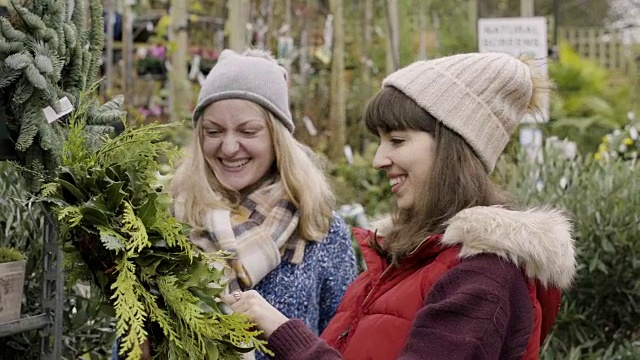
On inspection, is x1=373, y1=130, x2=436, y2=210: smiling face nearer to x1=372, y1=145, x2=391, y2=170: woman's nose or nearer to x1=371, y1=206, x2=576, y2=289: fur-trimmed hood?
x1=372, y1=145, x2=391, y2=170: woman's nose

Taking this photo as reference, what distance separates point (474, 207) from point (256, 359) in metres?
0.95

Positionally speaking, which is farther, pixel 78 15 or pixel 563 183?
pixel 563 183

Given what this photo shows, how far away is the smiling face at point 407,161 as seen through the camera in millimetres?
1907

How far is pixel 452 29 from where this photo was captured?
1570 centimetres

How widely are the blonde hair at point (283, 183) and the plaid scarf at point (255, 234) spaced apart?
0.03 meters

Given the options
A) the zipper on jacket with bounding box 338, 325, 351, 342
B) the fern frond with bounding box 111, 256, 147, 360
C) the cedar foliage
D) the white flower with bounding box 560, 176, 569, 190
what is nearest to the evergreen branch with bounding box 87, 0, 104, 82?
the cedar foliage

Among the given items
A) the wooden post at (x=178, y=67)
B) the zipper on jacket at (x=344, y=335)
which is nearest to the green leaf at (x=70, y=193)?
the zipper on jacket at (x=344, y=335)

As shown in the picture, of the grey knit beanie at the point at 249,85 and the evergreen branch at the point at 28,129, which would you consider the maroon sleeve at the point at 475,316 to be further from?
the grey knit beanie at the point at 249,85

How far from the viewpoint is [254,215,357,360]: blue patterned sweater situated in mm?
2660

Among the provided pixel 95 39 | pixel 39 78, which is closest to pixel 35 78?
pixel 39 78

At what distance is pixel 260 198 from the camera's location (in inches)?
109

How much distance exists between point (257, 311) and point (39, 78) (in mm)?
687

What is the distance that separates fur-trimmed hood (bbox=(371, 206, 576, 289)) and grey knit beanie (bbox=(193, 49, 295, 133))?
1033 millimetres

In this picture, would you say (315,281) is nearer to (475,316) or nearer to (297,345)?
(297,345)
